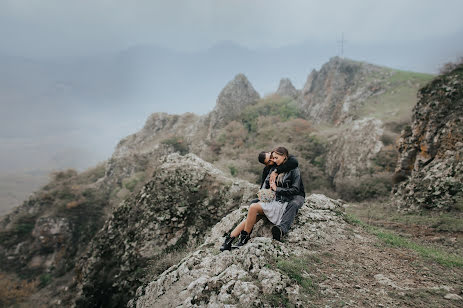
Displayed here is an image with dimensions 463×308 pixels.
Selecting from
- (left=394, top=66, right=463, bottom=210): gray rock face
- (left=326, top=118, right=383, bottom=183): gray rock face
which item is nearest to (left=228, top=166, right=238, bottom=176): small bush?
(left=326, top=118, right=383, bottom=183): gray rock face

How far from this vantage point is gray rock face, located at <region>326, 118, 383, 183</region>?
752 inches

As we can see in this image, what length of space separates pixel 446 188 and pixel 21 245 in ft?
128

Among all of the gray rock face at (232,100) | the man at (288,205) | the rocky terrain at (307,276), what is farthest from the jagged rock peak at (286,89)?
the rocky terrain at (307,276)

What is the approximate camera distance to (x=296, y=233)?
17.4 feet

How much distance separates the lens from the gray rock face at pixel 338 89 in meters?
32.8

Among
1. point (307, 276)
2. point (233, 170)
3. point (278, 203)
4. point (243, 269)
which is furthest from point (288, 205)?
point (233, 170)

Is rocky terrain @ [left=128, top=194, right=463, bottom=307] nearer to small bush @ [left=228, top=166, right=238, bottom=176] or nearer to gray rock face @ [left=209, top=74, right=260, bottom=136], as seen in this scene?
small bush @ [left=228, top=166, right=238, bottom=176]

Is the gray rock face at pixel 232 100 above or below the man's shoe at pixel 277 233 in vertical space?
above

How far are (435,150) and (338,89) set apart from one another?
29847 millimetres

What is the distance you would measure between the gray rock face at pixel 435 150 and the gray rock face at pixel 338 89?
65.7 feet

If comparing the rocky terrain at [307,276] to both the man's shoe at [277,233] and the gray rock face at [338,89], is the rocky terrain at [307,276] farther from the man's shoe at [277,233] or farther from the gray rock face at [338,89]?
the gray rock face at [338,89]

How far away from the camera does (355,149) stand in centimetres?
2069

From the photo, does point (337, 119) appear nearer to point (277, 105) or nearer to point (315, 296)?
point (277, 105)

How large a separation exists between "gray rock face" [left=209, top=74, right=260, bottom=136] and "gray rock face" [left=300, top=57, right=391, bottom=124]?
11.1 metres
